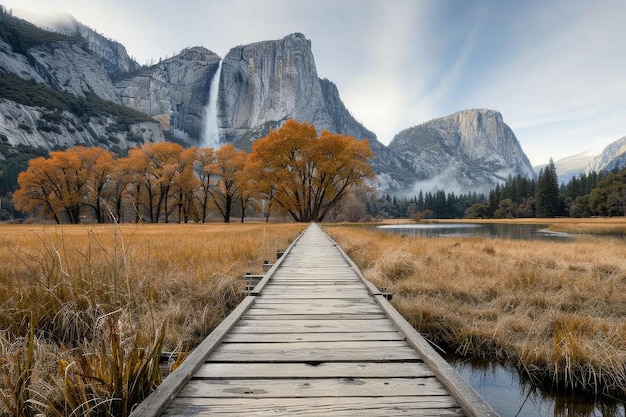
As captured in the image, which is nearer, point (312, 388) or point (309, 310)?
point (312, 388)

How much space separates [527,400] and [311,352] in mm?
2809

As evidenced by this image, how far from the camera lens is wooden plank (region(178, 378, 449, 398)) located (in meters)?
2.13

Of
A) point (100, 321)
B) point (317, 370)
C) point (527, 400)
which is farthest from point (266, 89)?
point (317, 370)

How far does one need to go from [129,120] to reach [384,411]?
168 m

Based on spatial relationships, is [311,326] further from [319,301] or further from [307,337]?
[319,301]

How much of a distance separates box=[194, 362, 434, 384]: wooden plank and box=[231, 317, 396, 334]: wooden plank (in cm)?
84

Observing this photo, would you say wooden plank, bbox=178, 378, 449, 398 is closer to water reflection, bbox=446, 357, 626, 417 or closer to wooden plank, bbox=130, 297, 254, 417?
wooden plank, bbox=130, 297, 254, 417

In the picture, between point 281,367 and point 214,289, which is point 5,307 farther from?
point 281,367

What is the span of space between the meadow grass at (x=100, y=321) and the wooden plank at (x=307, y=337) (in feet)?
1.94

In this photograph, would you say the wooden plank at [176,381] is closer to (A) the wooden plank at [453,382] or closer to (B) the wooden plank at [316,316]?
(B) the wooden plank at [316,316]

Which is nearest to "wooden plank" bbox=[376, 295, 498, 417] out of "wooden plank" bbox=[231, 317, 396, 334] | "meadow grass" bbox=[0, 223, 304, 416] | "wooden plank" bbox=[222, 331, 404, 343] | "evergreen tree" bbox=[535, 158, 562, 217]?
"wooden plank" bbox=[222, 331, 404, 343]

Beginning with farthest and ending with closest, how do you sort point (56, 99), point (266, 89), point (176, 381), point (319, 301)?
point (266, 89) → point (56, 99) → point (319, 301) → point (176, 381)

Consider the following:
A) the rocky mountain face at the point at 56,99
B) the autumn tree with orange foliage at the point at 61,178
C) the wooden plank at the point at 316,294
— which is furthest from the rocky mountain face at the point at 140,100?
the wooden plank at the point at 316,294

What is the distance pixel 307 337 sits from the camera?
10.7ft
